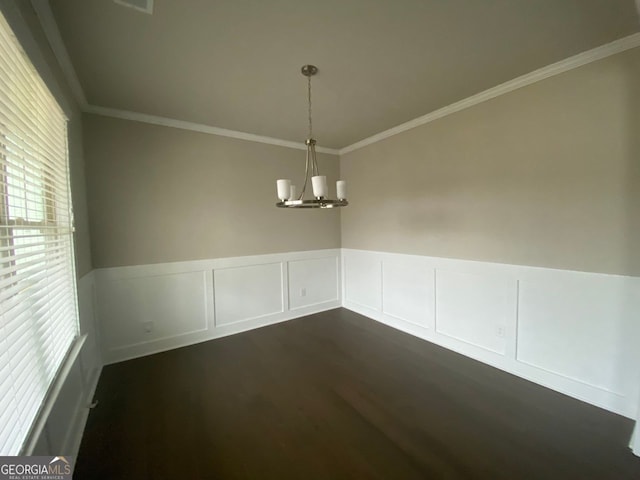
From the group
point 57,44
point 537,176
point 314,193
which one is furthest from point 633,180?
point 57,44

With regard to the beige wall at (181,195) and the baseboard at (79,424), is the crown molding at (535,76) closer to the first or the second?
the beige wall at (181,195)

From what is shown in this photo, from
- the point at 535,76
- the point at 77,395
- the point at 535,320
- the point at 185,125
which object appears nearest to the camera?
the point at 77,395

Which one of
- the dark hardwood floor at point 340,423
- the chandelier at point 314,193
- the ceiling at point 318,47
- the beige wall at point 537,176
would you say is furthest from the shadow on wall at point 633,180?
the chandelier at point 314,193

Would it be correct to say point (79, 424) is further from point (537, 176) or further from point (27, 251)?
point (537, 176)

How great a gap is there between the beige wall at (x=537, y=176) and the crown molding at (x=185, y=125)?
5.25 feet

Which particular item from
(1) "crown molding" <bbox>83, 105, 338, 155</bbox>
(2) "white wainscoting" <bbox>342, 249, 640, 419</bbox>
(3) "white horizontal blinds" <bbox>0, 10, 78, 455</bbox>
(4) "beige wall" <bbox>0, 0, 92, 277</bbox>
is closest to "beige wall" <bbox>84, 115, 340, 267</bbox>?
(1) "crown molding" <bbox>83, 105, 338, 155</bbox>

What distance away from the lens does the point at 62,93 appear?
182 centimetres

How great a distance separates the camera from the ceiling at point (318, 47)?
58.6 inches

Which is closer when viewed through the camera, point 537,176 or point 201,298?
point 537,176

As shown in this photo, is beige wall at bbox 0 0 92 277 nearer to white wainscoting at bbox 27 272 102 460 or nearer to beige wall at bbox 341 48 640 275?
white wainscoting at bbox 27 272 102 460

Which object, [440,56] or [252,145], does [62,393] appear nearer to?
[252,145]

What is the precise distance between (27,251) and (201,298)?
1.90 metres

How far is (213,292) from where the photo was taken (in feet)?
10.6
